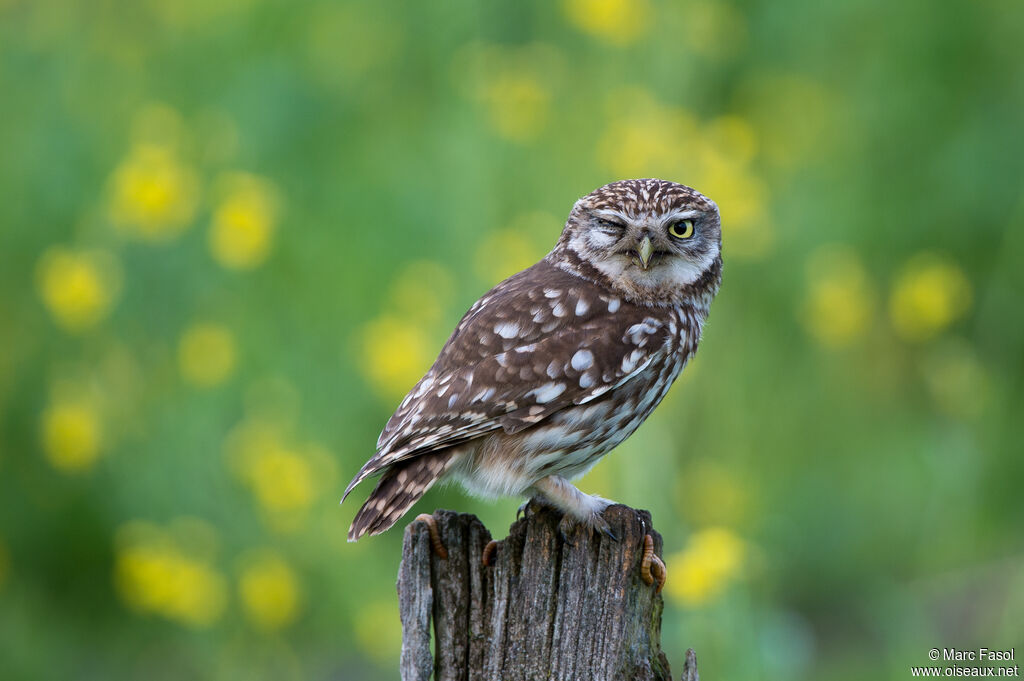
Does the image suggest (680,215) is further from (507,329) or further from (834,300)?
(834,300)

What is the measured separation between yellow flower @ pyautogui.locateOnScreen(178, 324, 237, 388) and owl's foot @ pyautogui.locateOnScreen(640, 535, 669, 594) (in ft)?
9.90

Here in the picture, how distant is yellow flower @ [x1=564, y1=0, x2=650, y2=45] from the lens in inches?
219

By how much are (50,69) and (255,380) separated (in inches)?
102

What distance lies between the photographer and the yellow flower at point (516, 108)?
5895mm

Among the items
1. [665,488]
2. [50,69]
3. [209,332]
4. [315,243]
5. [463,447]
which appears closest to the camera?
[463,447]

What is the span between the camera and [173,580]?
16.4 feet

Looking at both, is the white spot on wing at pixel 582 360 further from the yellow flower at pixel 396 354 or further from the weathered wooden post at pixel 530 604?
the yellow flower at pixel 396 354

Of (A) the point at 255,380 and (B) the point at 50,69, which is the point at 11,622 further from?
(B) the point at 50,69

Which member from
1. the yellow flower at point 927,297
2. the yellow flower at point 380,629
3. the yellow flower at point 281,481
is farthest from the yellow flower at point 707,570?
the yellow flower at point 927,297

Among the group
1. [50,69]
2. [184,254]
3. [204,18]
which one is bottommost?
[184,254]

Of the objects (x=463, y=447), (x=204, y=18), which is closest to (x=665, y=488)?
(x=463, y=447)

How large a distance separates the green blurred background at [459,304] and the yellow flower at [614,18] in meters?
0.02

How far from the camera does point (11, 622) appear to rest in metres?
5.55

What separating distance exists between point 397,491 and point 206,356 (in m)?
2.43
